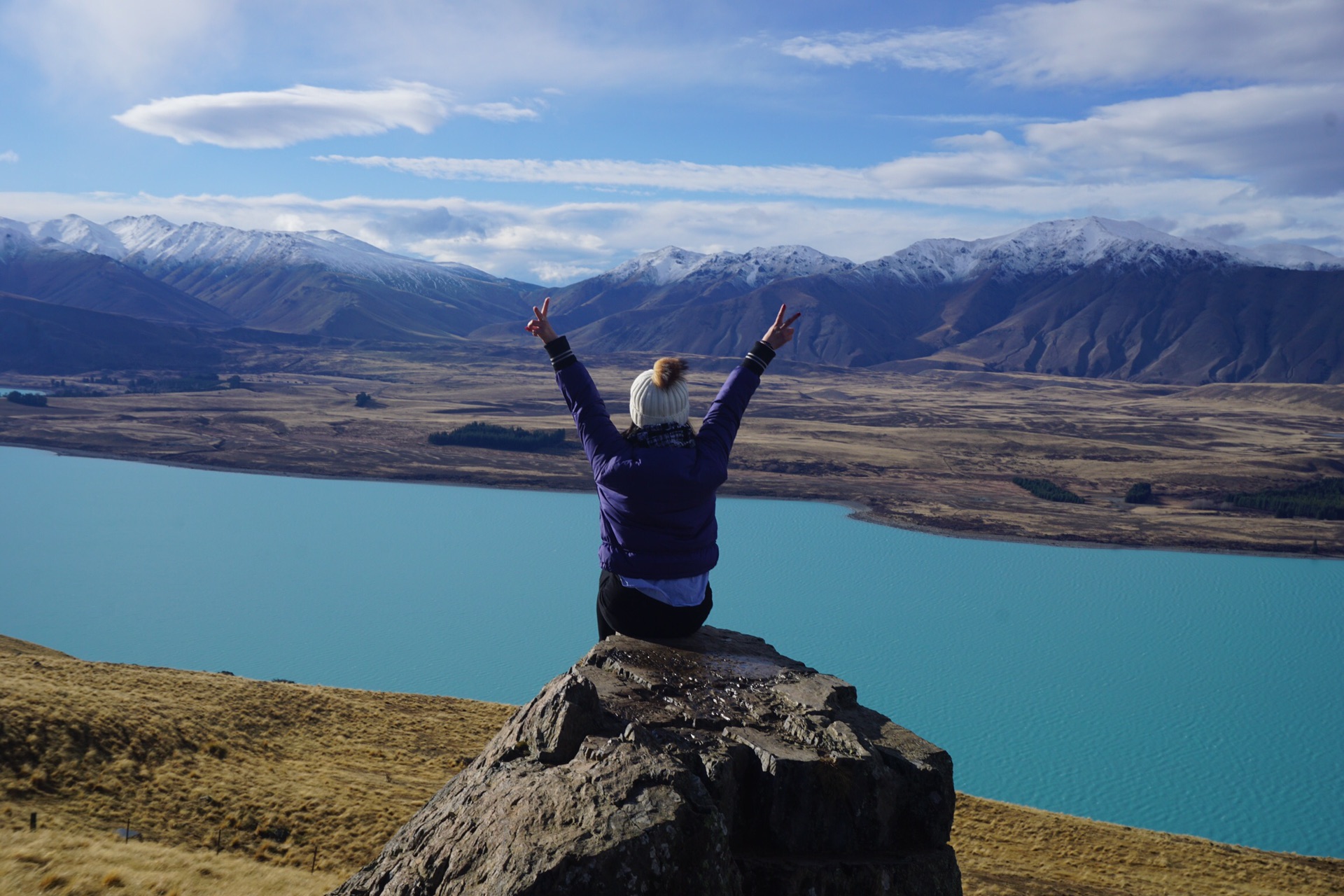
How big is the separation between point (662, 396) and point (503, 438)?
55903mm

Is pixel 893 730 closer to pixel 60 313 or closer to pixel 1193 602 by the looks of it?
pixel 1193 602

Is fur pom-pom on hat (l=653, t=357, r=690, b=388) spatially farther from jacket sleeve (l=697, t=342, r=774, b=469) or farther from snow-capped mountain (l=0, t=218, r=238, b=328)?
snow-capped mountain (l=0, t=218, r=238, b=328)

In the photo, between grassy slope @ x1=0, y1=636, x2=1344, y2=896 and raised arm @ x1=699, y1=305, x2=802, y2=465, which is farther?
grassy slope @ x1=0, y1=636, x2=1344, y2=896

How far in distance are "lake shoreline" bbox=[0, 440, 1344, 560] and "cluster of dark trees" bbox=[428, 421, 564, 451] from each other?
29.0 ft

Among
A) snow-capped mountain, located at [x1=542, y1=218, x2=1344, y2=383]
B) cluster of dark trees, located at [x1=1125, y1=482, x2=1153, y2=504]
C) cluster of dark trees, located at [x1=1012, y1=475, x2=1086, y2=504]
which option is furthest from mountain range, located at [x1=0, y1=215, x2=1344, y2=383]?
cluster of dark trees, located at [x1=1125, y1=482, x2=1153, y2=504]

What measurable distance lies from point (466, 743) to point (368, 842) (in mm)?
4801

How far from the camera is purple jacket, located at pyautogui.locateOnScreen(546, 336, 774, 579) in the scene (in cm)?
396

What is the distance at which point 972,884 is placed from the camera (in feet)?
28.7

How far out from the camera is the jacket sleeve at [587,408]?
13.1ft

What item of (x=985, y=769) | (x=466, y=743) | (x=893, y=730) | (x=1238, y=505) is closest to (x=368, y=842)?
(x=466, y=743)

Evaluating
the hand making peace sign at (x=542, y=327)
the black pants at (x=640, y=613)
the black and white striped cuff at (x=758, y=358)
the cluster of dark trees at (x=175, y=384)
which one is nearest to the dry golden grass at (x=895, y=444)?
the cluster of dark trees at (x=175, y=384)

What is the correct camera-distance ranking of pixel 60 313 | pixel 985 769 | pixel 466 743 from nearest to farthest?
pixel 466 743 → pixel 985 769 → pixel 60 313

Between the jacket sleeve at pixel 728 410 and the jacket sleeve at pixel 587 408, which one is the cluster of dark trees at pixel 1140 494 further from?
the jacket sleeve at pixel 587 408

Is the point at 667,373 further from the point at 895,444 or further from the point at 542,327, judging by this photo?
the point at 895,444
